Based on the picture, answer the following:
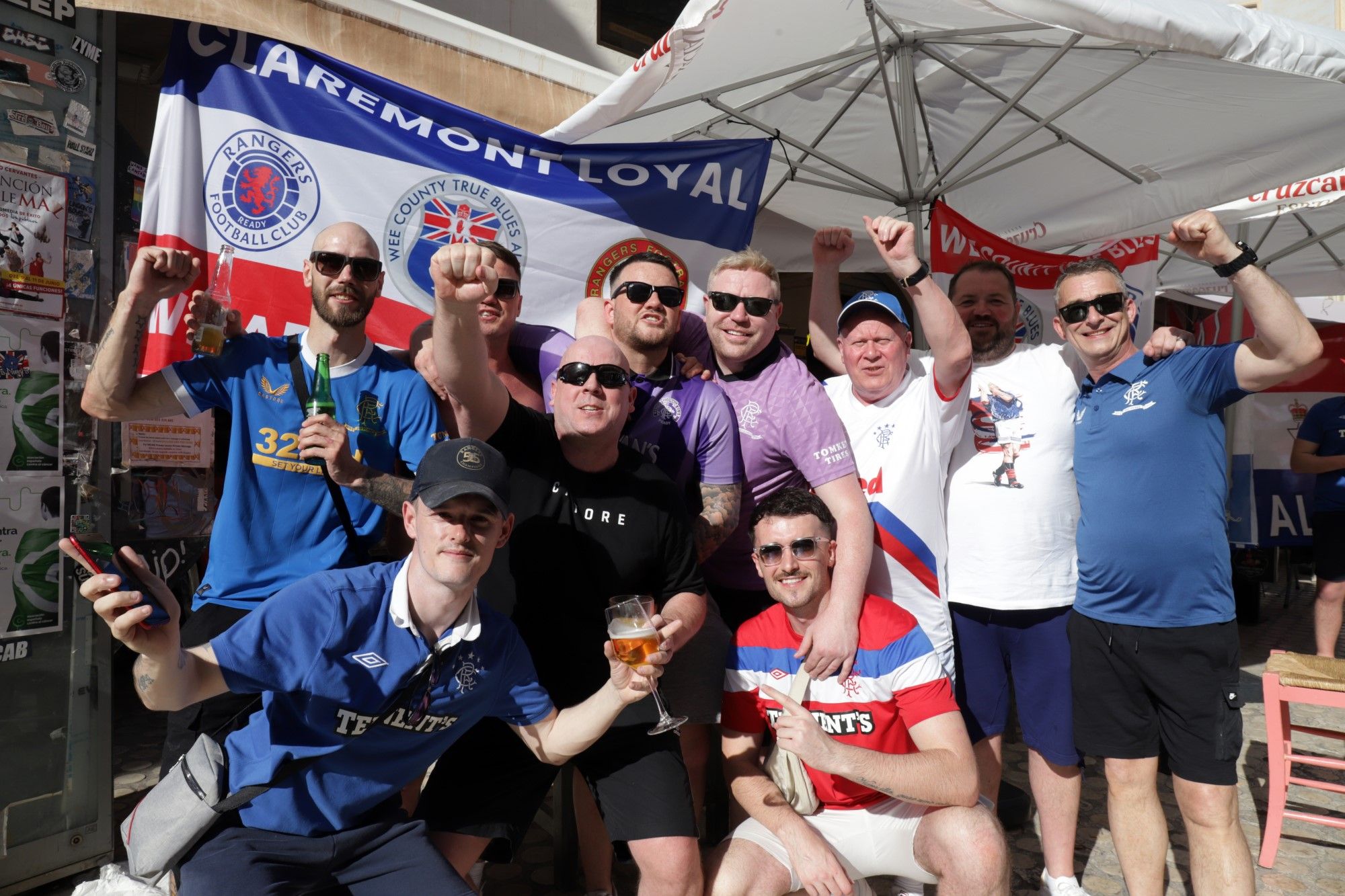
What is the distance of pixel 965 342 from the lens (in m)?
2.86

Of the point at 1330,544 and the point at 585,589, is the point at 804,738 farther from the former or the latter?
the point at 1330,544

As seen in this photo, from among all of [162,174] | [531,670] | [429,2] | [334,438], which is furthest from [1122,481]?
[429,2]

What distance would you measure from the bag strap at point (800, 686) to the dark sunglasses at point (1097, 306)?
155 cm

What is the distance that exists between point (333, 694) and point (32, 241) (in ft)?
6.70

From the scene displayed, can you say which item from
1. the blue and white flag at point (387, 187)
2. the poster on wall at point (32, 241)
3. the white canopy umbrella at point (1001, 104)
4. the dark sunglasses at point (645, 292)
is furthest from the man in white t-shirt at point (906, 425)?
the poster on wall at point (32, 241)

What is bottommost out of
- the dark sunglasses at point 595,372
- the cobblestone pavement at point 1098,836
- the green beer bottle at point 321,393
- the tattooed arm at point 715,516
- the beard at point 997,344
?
the cobblestone pavement at point 1098,836

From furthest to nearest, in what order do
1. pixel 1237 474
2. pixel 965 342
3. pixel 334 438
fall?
1. pixel 1237 474
2. pixel 965 342
3. pixel 334 438

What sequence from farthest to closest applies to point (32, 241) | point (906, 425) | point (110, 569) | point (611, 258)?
point (611, 258) → point (906, 425) → point (32, 241) → point (110, 569)

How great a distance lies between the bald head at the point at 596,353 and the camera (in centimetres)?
253

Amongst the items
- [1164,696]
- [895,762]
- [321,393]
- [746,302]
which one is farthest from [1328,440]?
[321,393]

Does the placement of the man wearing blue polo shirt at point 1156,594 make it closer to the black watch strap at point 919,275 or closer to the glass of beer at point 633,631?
the black watch strap at point 919,275

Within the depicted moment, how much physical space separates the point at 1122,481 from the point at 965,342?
2.33ft

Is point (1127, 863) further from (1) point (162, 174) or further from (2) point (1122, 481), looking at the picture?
(1) point (162, 174)

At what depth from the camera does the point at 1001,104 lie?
5504 mm
